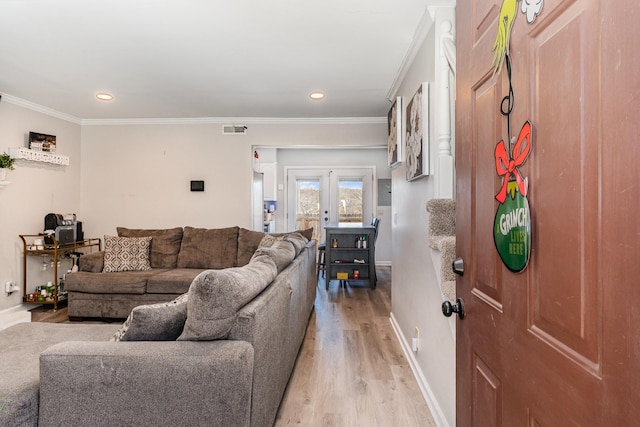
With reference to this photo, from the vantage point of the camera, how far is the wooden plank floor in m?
1.99

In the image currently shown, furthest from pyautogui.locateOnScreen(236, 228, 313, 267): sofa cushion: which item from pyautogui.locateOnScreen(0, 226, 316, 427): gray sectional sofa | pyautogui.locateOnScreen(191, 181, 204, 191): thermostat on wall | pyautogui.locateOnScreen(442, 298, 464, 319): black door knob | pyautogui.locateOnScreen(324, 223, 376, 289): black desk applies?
pyautogui.locateOnScreen(442, 298, 464, 319): black door knob

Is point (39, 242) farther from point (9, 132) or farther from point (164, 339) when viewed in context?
point (164, 339)

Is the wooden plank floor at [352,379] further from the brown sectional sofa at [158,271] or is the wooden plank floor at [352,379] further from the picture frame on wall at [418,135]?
the picture frame on wall at [418,135]

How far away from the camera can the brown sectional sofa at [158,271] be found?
138 inches

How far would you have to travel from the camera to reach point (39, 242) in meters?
3.90

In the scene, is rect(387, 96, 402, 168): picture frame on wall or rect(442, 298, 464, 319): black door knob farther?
rect(387, 96, 402, 168): picture frame on wall

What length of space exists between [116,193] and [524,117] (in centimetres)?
518

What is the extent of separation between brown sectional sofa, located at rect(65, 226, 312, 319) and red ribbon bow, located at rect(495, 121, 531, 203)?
3287 mm

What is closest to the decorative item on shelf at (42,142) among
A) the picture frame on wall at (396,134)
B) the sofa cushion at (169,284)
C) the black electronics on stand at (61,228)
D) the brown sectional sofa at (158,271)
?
the black electronics on stand at (61,228)

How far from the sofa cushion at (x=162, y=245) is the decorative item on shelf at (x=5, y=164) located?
3.97 ft

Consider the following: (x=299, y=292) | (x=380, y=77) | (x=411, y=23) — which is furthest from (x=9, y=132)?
(x=411, y=23)

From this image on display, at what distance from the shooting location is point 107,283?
3.51 m

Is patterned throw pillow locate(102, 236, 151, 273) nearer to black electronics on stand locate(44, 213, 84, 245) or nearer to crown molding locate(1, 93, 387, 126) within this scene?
black electronics on stand locate(44, 213, 84, 245)

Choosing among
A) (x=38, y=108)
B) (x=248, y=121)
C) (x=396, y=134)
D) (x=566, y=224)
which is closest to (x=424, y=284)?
(x=396, y=134)
